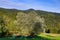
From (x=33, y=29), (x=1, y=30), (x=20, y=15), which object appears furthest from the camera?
(x=20, y=15)

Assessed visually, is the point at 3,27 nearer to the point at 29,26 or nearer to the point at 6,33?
the point at 6,33

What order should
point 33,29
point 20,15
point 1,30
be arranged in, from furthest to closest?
point 20,15 < point 33,29 < point 1,30

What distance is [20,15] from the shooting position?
185 ft

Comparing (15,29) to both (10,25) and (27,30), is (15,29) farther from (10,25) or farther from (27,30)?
(27,30)

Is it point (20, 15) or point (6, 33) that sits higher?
point (20, 15)

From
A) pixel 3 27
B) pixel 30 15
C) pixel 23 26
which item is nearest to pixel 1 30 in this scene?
pixel 3 27

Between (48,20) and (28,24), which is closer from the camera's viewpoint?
(28,24)

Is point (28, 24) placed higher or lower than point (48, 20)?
higher

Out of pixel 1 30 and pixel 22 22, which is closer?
pixel 1 30

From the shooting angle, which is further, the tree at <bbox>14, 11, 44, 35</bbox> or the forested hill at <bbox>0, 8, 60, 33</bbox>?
the forested hill at <bbox>0, 8, 60, 33</bbox>

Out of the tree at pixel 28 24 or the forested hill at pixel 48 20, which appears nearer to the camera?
the tree at pixel 28 24

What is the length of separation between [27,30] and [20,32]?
2.80m

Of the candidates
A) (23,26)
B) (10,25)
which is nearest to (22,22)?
(23,26)

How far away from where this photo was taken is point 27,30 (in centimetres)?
5253
